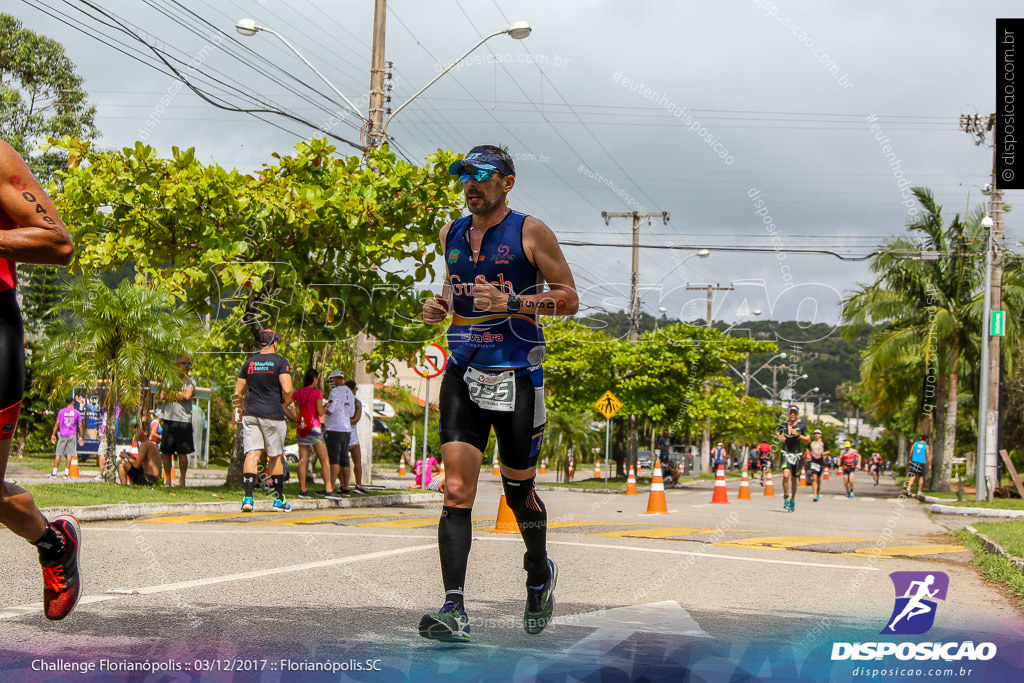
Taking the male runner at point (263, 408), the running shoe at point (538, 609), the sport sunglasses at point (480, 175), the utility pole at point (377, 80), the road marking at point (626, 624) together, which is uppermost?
the utility pole at point (377, 80)

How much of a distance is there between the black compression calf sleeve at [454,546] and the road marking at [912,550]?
6.89 meters

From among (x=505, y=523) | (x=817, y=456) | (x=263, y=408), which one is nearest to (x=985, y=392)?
(x=817, y=456)

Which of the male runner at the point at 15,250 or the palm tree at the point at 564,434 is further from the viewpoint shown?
the palm tree at the point at 564,434

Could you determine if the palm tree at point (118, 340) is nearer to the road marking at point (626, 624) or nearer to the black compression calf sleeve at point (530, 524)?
the road marking at point (626, 624)

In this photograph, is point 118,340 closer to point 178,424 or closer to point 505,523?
point 178,424

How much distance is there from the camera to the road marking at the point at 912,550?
10.3 metres

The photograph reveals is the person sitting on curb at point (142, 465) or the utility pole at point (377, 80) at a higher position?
the utility pole at point (377, 80)

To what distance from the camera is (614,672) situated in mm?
4105

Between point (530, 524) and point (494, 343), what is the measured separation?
854 mm

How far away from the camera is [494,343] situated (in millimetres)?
4500

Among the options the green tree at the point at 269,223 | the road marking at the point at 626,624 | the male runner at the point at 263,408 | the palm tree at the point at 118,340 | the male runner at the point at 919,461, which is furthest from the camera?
the male runner at the point at 919,461

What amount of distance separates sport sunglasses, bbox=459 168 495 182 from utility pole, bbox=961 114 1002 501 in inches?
894

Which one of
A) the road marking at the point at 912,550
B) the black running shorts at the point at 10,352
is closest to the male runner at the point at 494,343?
the black running shorts at the point at 10,352

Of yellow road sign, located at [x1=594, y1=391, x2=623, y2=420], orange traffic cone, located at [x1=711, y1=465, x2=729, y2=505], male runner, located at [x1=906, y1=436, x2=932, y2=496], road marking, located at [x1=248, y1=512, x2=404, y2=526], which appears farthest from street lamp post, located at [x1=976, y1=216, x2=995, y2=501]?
road marking, located at [x1=248, y1=512, x2=404, y2=526]
